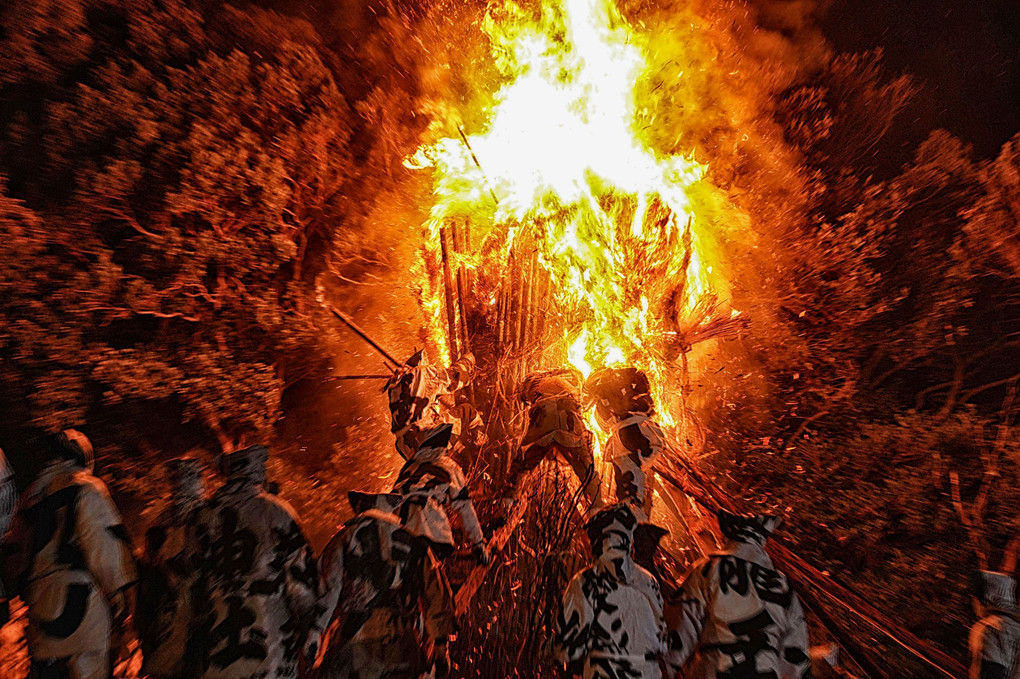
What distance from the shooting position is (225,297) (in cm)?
462


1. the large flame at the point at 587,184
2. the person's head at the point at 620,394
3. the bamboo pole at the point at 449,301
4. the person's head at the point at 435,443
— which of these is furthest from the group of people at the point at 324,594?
the large flame at the point at 587,184

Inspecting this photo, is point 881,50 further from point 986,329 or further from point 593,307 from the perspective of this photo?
point 593,307

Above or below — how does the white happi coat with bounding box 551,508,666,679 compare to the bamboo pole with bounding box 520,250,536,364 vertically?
below

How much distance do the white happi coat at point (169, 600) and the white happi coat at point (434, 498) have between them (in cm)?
144

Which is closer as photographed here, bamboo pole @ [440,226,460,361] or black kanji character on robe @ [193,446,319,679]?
black kanji character on robe @ [193,446,319,679]

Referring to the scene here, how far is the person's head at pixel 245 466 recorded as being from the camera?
287 centimetres

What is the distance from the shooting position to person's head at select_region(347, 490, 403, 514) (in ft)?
9.58

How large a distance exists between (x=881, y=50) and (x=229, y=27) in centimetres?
781

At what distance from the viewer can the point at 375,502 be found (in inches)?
115

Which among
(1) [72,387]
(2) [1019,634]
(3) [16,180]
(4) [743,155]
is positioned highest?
(4) [743,155]

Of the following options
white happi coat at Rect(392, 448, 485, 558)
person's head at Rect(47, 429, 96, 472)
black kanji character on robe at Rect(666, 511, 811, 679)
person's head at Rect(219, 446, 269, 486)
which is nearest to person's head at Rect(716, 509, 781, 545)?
black kanji character on robe at Rect(666, 511, 811, 679)

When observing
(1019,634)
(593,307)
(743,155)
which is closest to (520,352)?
(593,307)

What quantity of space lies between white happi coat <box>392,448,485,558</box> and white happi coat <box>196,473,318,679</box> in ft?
2.51

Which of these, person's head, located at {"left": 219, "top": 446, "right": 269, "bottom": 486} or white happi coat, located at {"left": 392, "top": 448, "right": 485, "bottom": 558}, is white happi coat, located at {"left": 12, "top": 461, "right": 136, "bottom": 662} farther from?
white happi coat, located at {"left": 392, "top": 448, "right": 485, "bottom": 558}
